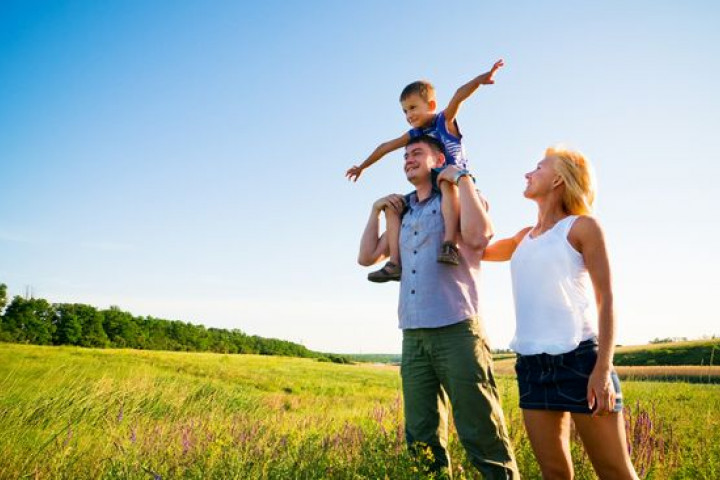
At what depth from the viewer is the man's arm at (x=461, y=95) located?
420cm

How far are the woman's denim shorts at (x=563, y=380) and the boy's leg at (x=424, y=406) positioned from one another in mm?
759

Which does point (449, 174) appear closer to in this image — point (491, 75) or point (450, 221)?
point (450, 221)

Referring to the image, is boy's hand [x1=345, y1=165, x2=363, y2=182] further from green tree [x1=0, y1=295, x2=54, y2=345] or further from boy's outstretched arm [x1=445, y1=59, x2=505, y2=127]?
green tree [x1=0, y1=295, x2=54, y2=345]

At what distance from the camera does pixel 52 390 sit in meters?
8.30

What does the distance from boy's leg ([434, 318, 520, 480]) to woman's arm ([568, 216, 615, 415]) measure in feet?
2.41

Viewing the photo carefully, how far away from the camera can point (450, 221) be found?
10.2 ft

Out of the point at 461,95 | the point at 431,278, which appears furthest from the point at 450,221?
the point at 461,95

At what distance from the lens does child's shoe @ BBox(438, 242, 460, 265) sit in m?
2.97

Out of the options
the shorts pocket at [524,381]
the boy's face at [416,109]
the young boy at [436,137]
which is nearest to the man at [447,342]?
the young boy at [436,137]

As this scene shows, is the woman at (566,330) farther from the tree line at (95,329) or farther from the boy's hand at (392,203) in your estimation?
the tree line at (95,329)

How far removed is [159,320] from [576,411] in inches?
3587

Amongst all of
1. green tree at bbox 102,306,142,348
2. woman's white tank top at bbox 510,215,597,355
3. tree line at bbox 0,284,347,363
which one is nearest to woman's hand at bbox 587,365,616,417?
woman's white tank top at bbox 510,215,597,355

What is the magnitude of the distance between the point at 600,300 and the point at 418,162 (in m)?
1.75

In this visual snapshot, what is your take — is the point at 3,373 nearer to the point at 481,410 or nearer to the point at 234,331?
the point at 481,410
